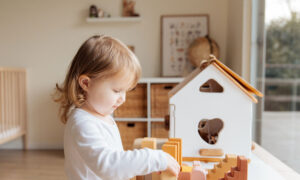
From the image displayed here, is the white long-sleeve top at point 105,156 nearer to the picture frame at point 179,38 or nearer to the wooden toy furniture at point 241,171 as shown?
the wooden toy furniture at point 241,171

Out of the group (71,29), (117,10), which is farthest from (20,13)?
(117,10)

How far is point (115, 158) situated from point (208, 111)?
38 centimetres

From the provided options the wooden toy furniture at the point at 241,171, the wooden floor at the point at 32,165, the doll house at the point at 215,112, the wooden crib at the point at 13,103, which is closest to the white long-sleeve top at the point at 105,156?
the wooden toy furniture at the point at 241,171

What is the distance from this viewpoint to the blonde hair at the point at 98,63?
2.22 ft

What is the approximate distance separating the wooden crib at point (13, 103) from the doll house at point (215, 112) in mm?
2052

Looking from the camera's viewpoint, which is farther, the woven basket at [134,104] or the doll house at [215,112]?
the woven basket at [134,104]

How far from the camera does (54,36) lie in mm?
2791

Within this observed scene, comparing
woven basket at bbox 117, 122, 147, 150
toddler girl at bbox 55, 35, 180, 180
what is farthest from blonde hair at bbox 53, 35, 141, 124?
woven basket at bbox 117, 122, 147, 150

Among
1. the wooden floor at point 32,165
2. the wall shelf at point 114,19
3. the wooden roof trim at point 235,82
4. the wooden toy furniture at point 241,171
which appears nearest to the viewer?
the wooden toy furniture at point 241,171

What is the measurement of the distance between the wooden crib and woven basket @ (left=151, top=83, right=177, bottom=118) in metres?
1.32

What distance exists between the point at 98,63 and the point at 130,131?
181 centimetres

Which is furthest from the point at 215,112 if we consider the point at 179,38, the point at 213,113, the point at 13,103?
the point at 13,103

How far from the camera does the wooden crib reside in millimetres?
2449

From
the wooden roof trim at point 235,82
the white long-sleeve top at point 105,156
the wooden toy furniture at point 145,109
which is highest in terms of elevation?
the wooden roof trim at point 235,82
